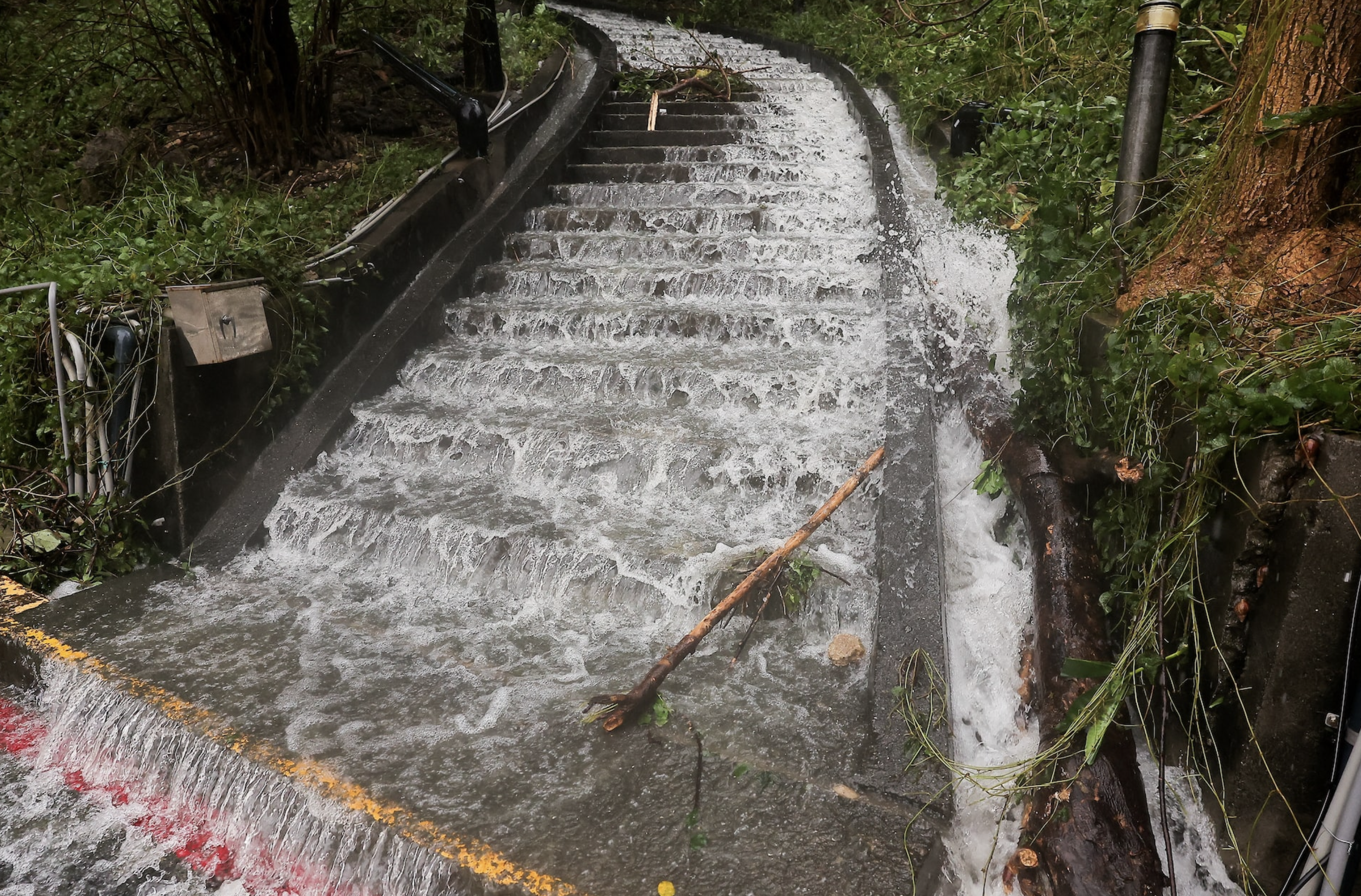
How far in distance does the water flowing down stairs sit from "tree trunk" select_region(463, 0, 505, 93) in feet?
6.74

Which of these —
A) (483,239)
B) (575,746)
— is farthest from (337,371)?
(575,746)

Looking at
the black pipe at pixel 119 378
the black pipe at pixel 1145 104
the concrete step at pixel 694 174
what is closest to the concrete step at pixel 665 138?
the concrete step at pixel 694 174

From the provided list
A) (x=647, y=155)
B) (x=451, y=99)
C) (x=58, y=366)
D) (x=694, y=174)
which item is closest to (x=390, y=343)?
(x=58, y=366)

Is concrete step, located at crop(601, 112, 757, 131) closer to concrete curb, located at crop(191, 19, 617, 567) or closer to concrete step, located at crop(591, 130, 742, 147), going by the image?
concrete step, located at crop(591, 130, 742, 147)

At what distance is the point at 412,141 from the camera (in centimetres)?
707

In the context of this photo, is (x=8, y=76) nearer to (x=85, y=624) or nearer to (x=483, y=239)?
(x=483, y=239)

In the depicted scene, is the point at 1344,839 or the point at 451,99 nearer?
the point at 1344,839

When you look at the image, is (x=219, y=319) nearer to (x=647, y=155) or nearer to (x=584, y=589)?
(x=584, y=589)

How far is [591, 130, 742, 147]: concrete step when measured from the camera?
7.99 metres

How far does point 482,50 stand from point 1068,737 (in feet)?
24.8

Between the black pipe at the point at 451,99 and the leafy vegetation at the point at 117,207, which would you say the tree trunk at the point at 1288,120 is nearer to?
the leafy vegetation at the point at 117,207

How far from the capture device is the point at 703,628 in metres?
3.13

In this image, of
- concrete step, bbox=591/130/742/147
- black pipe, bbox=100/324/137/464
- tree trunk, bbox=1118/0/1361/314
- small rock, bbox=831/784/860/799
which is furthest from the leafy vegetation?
tree trunk, bbox=1118/0/1361/314

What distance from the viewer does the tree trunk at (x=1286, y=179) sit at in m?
2.63
